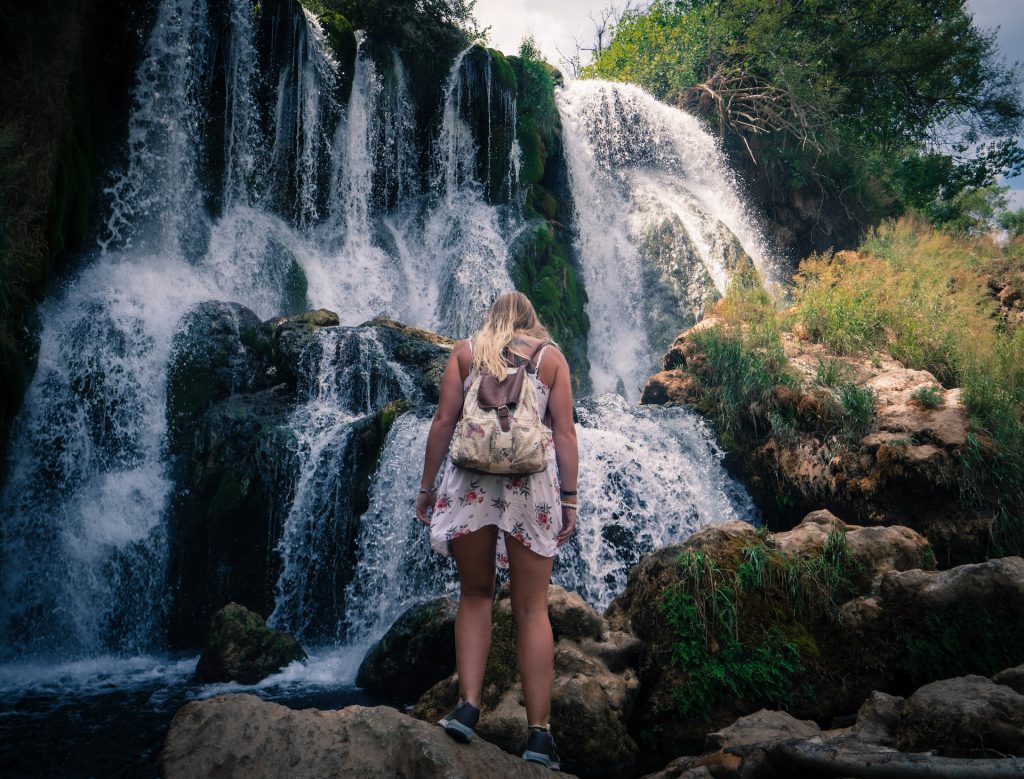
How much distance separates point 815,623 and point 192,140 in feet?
37.2

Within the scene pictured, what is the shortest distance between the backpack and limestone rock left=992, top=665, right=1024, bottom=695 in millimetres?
2195

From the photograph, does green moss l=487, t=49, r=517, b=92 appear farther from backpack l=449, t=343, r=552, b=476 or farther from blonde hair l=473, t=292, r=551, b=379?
backpack l=449, t=343, r=552, b=476

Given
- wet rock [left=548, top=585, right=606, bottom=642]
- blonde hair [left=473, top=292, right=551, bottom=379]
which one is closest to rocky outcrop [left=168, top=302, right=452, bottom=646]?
wet rock [left=548, top=585, right=606, bottom=642]

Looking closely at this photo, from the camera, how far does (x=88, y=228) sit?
900 centimetres

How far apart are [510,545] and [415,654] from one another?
2.67 m

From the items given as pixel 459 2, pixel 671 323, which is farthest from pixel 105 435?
pixel 459 2

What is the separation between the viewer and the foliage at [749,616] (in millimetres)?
3723

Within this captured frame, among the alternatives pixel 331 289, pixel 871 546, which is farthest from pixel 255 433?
pixel 871 546

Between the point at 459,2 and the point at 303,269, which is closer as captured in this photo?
the point at 303,269

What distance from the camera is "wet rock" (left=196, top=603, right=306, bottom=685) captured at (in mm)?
5172

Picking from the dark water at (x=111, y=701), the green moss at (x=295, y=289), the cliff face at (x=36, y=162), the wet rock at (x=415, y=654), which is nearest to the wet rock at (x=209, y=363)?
the cliff face at (x=36, y=162)

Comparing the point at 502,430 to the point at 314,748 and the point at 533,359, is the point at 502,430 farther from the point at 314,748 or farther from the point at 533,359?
the point at 314,748

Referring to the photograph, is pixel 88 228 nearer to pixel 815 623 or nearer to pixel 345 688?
pixel 345 688

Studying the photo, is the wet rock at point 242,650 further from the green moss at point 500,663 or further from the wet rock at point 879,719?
the wet rock at point 879,719
